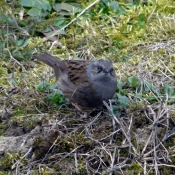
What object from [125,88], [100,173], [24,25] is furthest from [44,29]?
[100,173]

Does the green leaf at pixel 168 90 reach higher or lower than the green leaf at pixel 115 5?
higher

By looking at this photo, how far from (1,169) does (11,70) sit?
2081 millimetres

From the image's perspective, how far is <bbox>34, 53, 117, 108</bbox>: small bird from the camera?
17.0 ft

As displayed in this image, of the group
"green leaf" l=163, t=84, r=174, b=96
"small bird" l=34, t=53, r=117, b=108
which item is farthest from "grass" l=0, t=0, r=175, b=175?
"small bird" l=34, t=53, r=117, b=108

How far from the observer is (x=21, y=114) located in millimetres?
5340

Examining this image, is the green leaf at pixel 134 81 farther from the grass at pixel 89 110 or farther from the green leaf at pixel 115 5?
the green leaf at pixel 115 5

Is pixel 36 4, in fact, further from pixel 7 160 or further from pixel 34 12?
pixel 7 160

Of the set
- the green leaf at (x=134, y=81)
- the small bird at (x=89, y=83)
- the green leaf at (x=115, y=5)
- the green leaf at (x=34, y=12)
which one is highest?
the small bird at (x=89, y=83)

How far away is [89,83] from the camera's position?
5254 millimetres

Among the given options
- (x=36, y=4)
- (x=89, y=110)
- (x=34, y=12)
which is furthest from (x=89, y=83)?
(x=36, y=4)

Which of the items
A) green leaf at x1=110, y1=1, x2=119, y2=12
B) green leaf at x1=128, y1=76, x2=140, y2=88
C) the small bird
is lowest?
green leaf at x1=110, y1=1, x2=119, y2=12

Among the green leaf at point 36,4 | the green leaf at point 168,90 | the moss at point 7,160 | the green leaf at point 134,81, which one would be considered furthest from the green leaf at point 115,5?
the moss at point 7,160

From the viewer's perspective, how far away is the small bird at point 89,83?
17.0 ft

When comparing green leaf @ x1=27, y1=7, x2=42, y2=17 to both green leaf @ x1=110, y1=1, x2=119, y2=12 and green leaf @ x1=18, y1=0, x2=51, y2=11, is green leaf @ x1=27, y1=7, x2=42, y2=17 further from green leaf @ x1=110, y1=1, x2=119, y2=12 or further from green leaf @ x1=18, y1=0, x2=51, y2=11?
green leaf @ x1=110, y1=1, x2=119, y2=12
